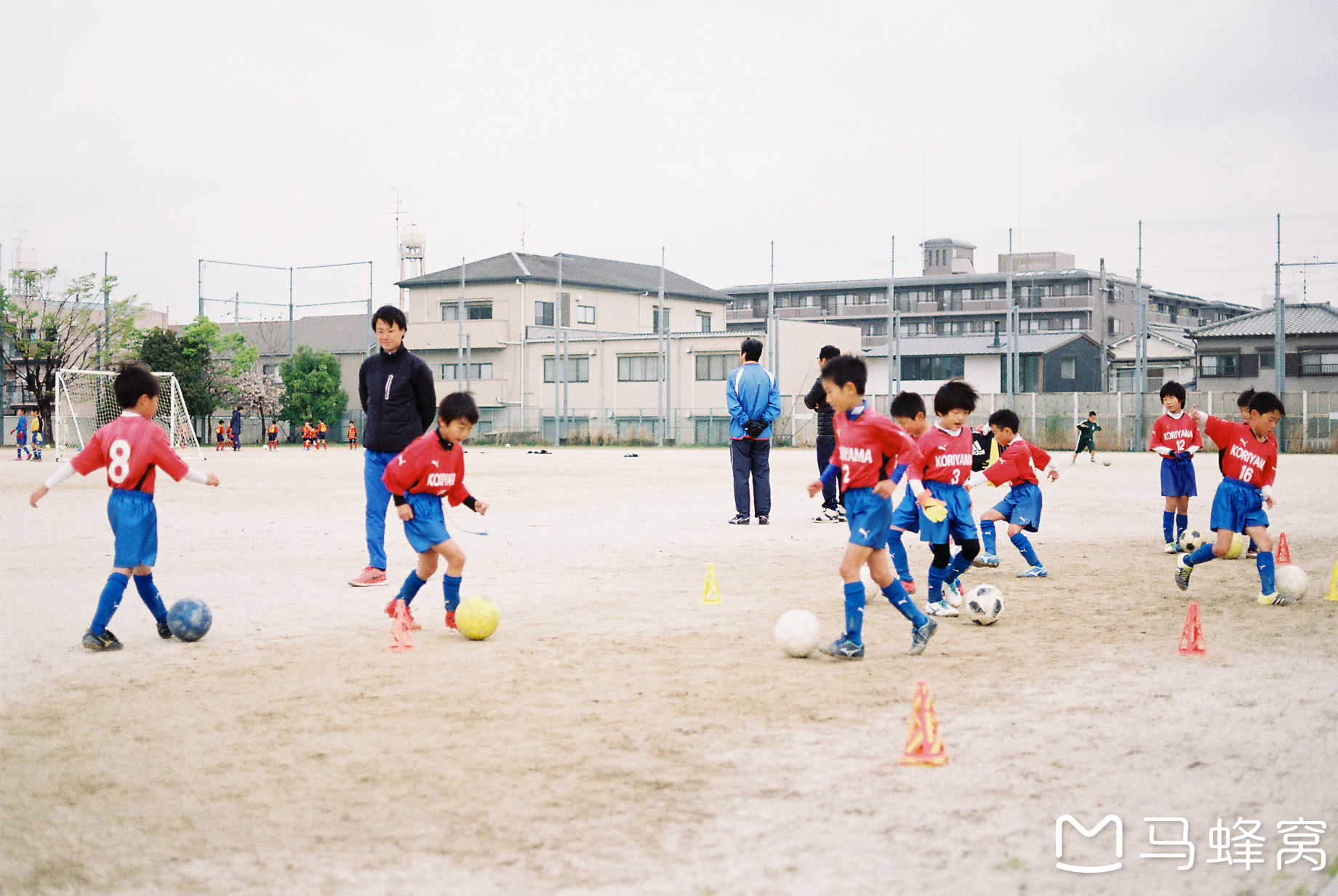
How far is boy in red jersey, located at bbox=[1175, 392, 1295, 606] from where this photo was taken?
834 cm

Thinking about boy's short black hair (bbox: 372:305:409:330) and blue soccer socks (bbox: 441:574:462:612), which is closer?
blue soccer socks (bbox: 441:574:462:612)

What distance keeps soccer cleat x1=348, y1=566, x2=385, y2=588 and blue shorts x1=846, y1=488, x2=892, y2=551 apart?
4.21 metres

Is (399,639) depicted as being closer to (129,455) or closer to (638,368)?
(129,455)

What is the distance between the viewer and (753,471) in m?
13.9

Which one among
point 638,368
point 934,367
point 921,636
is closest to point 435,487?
point 921,636

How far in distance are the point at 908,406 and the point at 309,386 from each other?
5296 centimetres

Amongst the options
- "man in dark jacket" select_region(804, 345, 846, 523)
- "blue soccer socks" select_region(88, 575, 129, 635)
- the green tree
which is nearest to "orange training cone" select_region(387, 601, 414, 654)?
"blue soccer socks" select_region(88, 575, 129, 635)

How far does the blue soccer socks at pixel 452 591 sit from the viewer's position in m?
7.15

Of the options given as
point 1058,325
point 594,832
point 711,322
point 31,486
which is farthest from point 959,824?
point 1058,325

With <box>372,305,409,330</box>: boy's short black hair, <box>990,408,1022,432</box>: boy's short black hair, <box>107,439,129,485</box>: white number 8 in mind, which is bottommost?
<box>107,439,129,485</box>: white number 8

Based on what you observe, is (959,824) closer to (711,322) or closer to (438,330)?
(438,330)

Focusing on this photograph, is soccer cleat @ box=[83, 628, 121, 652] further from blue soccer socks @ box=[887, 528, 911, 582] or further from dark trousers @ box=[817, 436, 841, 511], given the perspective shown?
dark trousers @ box=[817, 436, 841, 511]

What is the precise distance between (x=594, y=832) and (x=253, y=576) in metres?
6.78

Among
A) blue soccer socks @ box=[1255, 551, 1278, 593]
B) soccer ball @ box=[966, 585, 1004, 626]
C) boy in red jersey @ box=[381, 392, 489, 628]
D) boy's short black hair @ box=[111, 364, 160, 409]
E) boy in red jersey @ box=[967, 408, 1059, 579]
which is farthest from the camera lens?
boy in red jersey @ box=[967, 408, 1059, 579]
